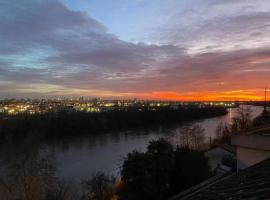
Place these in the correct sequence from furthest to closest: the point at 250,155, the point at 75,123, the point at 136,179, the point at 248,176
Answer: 1. the point at 75,123
2. the point at 136,179
3. the point at 250,155
4. the point at 248,176

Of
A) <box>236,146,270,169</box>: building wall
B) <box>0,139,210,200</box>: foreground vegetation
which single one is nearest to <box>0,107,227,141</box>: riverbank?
<box>0,139,210,200</box>: foreground vegetation

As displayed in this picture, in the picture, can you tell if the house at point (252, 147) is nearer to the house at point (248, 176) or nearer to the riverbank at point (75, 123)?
the house at point (248, 176)

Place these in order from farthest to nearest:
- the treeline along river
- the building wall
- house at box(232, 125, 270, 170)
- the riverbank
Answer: the riverbank < the treeline along river < the building wall < house at box(232, 125, 270, 170)

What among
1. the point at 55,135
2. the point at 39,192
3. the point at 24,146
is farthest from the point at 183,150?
the point at 55,135

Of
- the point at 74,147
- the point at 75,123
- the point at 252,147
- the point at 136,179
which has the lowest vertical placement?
the point at 74,147

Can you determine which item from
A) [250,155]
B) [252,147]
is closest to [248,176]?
[252,147]

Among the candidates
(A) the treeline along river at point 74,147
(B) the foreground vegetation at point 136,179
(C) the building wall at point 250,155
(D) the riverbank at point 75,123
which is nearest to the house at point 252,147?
(C) the building wall at point 250,155

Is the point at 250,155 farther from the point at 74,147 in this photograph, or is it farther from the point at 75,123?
→ the point at 75,123

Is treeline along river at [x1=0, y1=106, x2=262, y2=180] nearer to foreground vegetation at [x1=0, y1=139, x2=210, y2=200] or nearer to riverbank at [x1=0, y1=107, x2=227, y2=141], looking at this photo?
riverbank at [x1=0, y1=107, x2=227, y2=141]

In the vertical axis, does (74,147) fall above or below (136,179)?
below

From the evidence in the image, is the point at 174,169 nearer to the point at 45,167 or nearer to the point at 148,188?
the point at 148,188
